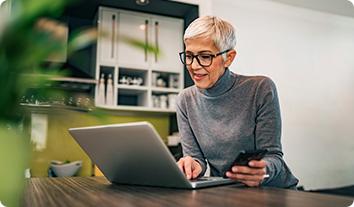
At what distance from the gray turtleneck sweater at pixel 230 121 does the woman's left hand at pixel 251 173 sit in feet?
0.67

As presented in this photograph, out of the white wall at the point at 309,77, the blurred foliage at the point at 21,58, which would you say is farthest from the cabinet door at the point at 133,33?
the blurred foliage at the point at 21,58

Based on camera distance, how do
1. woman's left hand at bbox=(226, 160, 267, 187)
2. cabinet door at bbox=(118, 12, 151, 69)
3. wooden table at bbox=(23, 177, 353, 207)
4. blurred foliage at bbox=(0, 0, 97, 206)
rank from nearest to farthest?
blurred foliage at bbox=(0, 0, 97, 206) → wooden table at bbox=(23, 177, 353, 207) → woman's left hand at bbox=(226, 160, 267, 187) → cabinet door at bbox=(118, 12, 151, 69)

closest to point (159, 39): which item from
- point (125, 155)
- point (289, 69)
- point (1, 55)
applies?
point (289, 69)

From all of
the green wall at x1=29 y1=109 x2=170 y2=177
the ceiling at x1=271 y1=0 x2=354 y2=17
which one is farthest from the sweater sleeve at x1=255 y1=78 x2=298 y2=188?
the ceiling at x1=271 y1=0 x2=354 y2=17

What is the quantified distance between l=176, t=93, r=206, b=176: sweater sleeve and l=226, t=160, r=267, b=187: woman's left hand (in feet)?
1.07

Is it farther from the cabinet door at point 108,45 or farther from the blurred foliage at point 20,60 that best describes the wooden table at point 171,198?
the cabinet door at point 108,45

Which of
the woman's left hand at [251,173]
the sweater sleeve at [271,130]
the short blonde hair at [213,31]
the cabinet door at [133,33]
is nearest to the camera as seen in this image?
the woman's left hand at [251,173]

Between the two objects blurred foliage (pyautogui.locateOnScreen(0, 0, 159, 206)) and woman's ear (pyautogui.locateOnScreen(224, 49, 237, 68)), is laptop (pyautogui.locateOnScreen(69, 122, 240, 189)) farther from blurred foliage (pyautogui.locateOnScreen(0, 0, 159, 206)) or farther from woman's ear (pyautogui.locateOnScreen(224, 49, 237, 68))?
woman's ear (pyautogui.locateOnScreen(224, 49, 237, 68))

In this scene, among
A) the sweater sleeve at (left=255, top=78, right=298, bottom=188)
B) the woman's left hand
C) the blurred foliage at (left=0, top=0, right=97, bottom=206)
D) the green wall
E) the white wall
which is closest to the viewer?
the blurred foliage at (left=0, top=0, right=97, bottom=206)

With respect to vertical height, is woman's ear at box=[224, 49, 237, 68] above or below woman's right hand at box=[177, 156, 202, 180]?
above

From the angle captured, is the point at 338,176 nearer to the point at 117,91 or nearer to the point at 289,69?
the point at 289,69

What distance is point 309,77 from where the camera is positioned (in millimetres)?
2963

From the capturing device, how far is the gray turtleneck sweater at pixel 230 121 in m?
1.01

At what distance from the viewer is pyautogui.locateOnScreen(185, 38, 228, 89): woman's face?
3.65ft
